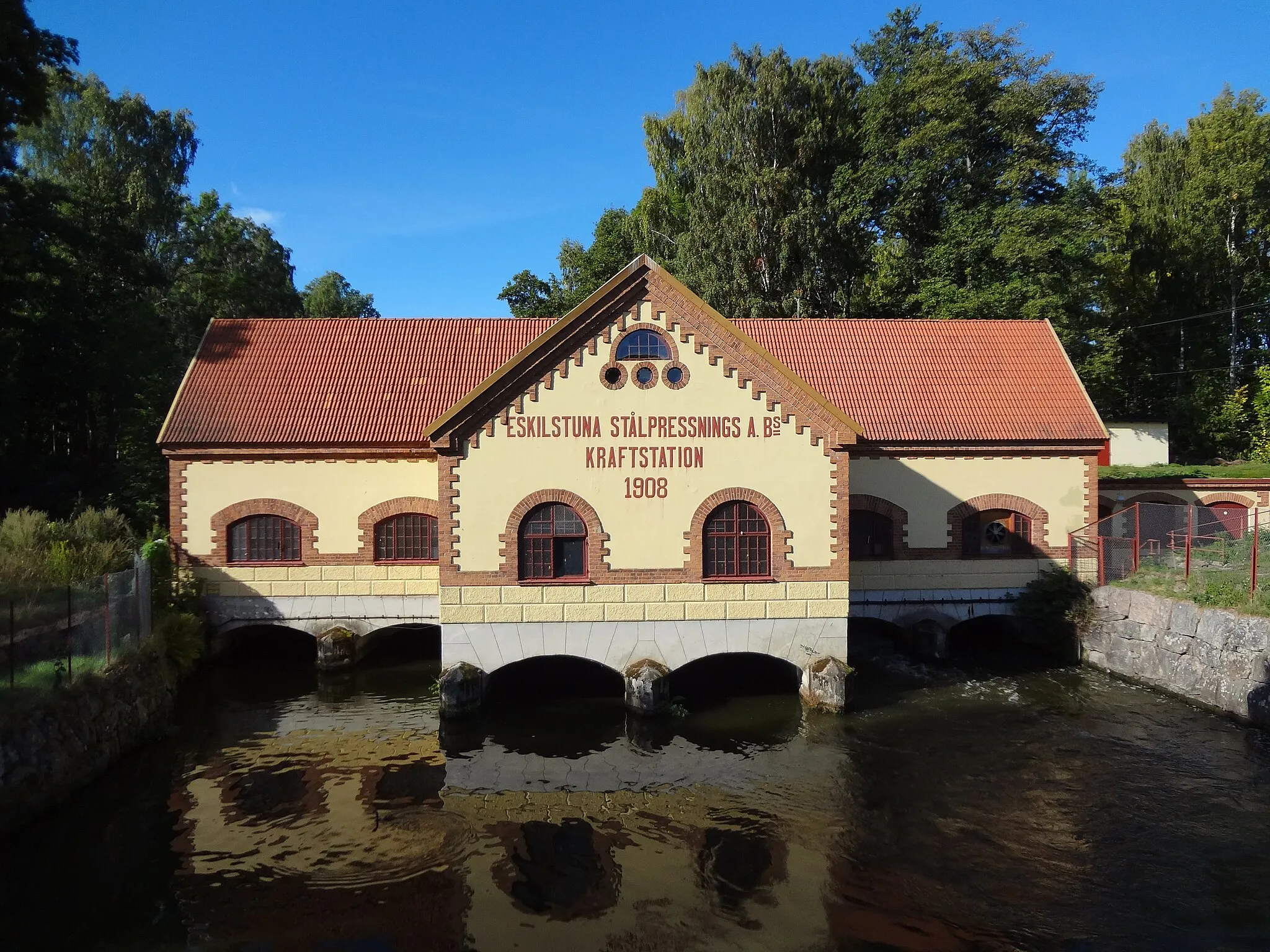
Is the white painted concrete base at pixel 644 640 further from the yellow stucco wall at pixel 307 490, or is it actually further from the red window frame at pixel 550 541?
the yellow stucco wall at pixel 307 490

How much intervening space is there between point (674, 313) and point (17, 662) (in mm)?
11426

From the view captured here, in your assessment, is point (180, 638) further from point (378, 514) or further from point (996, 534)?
point (996, 534)

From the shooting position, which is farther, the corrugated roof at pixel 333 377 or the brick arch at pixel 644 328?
the corrugated roof at pixel 333 377

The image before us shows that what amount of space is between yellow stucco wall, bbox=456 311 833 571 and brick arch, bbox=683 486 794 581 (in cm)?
11

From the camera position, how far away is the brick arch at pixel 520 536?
14.0 metres

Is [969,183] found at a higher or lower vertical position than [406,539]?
higher

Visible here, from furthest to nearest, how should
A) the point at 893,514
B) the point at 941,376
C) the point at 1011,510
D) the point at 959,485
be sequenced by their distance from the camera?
the point at 941,376, the point at 1011,510, the point at 959,485, the point at 893,514

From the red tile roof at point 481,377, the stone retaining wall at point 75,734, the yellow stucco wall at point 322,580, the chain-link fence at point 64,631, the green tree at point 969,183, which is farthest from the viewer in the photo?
the green tree at point 969,183

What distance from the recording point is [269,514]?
17.1 m

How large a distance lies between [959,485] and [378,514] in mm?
13500

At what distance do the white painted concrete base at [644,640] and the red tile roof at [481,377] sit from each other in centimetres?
536

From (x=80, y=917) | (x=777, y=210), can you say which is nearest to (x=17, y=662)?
(x=80, y=917)

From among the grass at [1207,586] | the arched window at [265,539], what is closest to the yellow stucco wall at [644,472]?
the arched window at [265,539]

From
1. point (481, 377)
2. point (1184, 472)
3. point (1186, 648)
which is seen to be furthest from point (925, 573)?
point (1184, 472)
